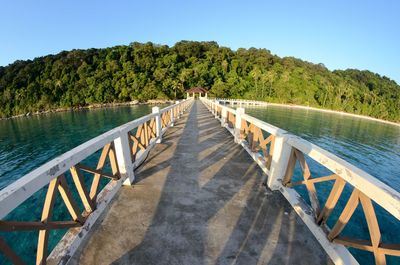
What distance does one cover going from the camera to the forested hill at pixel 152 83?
249 ft

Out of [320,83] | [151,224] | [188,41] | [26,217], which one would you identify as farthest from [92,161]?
[188,41]

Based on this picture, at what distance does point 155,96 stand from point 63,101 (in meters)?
36.7

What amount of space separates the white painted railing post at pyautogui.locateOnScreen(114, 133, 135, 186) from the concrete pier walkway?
261mm

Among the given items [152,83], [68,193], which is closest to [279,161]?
[68,193]

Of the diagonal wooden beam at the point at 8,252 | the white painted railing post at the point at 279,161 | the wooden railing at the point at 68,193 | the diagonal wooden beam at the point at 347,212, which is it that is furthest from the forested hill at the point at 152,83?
the diagonal wooden beam at the point at 8,252

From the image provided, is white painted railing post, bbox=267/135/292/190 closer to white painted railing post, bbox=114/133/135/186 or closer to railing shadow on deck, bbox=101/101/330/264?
railing shadow on deck, bbox=101/101/330/264

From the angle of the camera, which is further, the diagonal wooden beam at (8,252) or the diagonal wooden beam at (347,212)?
the diagonal wooden beam at (347,212)

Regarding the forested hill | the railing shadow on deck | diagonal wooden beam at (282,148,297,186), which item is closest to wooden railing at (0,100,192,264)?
the railing shadow on deck

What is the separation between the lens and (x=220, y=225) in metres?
2.89

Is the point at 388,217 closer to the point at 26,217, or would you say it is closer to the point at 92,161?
the point at 26,217

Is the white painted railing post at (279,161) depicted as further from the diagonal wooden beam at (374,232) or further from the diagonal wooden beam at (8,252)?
the diagonal wooden beam at (8,252)

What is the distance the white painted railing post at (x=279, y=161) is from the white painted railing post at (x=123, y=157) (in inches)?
116

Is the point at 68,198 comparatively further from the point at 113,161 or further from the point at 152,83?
the point at 152,83

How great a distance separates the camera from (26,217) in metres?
6.87
